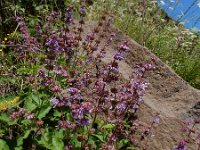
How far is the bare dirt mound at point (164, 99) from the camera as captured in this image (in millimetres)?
4238

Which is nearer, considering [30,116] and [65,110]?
[30,116]

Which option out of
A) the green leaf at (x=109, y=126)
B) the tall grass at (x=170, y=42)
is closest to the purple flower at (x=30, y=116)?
the green leaf at (x=109, y=126)

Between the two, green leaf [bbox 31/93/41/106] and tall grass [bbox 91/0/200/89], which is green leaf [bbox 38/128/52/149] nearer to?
green leaf [bbox 31/93/41/106]

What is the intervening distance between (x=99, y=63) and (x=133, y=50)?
807 mm

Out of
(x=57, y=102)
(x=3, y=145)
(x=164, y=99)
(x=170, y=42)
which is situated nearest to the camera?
(x=57, y=102)

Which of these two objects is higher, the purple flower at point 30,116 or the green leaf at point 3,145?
the purple flower at point 30,116

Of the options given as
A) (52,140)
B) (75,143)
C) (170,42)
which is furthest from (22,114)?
(170,42)

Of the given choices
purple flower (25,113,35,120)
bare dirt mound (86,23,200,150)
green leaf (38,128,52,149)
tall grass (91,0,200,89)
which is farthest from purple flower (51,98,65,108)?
tall grass (91,0,200,89)

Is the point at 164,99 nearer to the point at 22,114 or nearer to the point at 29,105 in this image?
the point at 29,105

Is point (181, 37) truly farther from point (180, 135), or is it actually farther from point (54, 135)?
point (54, 135)

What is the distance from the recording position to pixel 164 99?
5074 millimetres

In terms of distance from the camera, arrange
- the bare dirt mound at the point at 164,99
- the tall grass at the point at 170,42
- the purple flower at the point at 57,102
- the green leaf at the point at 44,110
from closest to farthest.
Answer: the purple flower at the point at 57,102, the green leaf at the point at 44,110, the bare dirt mound at the point at 164,99, the tall grass at the point at 170,42

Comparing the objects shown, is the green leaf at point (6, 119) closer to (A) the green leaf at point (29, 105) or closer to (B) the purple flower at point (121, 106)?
(A) the green leaf at point (29, 105)

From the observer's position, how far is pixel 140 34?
805cm
